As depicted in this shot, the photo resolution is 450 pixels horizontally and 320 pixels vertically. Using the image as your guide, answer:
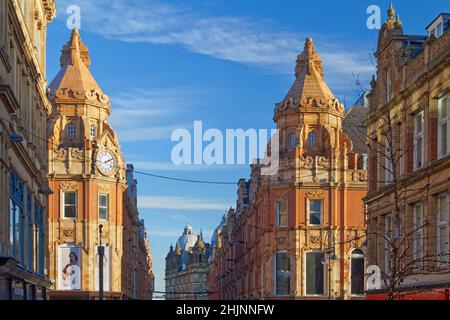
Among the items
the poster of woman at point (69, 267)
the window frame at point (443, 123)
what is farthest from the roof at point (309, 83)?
the window frame at point (443, 123)

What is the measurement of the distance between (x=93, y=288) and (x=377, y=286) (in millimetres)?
28710

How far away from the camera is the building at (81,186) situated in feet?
196

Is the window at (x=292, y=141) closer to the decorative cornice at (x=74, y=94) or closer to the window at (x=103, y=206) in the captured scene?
the window at (x=103, y=206)

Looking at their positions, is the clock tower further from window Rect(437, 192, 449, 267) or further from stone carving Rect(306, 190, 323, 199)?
window Rect(437, 192, 449, 267)

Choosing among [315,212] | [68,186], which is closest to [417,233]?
[315,212]

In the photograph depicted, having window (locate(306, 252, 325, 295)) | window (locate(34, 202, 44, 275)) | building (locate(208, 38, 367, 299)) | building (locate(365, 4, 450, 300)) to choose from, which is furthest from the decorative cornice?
building (locate(365, 4, 450, 300))

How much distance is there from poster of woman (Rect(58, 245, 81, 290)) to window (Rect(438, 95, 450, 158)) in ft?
121

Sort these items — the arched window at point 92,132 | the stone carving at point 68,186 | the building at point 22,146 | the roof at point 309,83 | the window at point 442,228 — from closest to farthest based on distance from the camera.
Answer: the building at point 22,146, the window at point 442,228, the stone carving at point 68,186, the roof at point 309,83, the arched window at point 92,132

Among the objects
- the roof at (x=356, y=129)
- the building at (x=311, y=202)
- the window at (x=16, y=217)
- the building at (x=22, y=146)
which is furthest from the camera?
the roof at (x=356, y=129)

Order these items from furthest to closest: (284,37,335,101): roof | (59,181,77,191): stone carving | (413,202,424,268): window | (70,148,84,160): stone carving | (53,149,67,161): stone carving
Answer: (284,37,335,101): roof < (70,148,84,160): stone carving < (53,149,67,161): stone carving < (59,181,77,191): stone carving < (413,202,424,268): window

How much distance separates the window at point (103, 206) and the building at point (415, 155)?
92.3 feet

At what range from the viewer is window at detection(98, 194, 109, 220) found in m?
62.0

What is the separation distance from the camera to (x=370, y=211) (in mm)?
38562

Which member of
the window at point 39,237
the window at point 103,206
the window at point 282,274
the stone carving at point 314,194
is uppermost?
the stone carving at point 314,194
